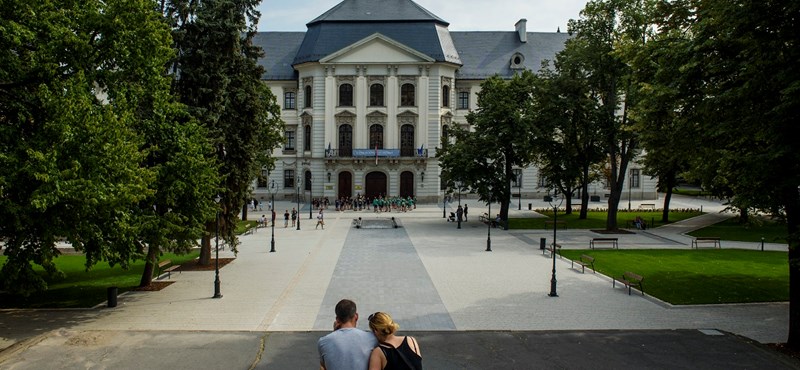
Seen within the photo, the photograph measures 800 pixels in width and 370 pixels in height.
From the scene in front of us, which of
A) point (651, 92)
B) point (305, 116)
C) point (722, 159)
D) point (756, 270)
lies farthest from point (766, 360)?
point (305, 116)

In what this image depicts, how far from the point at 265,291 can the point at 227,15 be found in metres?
11.4

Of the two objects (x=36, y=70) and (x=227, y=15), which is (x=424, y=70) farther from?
(x=36, y=70)

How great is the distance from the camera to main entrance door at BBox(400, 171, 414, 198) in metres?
59.0

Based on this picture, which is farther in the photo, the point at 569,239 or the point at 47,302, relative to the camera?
the point at 569,239

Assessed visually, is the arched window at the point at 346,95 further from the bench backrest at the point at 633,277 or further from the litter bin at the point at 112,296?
the litter bin at the point at 112,296

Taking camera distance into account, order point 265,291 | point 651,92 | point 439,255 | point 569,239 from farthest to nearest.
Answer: point 569,239, point 439,255, point 265,291, point 651,92

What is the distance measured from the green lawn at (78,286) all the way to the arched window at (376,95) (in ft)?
109

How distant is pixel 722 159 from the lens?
571 inches

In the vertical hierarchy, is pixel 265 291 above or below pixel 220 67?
below

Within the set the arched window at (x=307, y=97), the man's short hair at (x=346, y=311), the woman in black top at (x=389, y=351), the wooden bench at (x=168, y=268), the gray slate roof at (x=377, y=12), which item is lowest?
the wooden bench at (x=168, y=268)

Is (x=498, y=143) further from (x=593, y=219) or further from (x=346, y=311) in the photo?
(x=346, y=311)

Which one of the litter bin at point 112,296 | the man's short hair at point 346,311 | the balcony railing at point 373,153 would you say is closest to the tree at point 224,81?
the litter bin at point 112,296

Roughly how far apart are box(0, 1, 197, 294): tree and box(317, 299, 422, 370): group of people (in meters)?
9.88

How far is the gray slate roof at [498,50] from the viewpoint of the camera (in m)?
63.0
